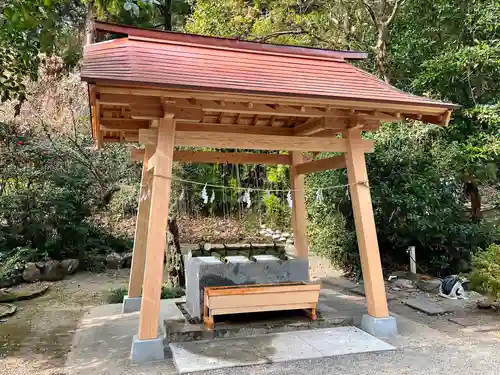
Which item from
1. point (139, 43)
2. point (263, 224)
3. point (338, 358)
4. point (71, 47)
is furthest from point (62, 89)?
point (338, 358)

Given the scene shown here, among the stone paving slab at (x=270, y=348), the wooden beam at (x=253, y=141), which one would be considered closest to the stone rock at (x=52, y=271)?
the stone paving slab at (x=270, y=348)

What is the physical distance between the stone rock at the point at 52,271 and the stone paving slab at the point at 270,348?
205 inches

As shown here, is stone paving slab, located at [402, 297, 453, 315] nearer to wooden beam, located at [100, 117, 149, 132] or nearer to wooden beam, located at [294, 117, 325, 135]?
wooden beam, located at [294, 117, 325, 135]

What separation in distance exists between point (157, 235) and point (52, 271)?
5.47 metres

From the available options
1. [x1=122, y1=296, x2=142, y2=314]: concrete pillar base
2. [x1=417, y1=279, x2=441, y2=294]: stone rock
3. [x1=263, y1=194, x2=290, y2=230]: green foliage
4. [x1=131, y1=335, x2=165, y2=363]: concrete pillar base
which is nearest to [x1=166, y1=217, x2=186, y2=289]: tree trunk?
[x1=122, y1=296, x2=142, y2=314]: concrete pillar base

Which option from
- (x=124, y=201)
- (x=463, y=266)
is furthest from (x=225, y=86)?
(x=124, y=201)

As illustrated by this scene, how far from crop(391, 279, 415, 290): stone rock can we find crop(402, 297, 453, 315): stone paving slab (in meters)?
0.60

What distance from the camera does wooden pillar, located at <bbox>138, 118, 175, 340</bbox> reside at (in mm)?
3785

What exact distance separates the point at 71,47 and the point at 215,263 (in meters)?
11.2

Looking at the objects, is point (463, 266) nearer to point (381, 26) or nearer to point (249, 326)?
point (249, 326)

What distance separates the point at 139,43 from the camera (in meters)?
4.57

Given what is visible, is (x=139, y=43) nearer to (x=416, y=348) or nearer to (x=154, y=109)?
(x=154, y=109)

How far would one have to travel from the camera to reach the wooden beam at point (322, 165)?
16.0 feet

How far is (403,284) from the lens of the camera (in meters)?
6.80
